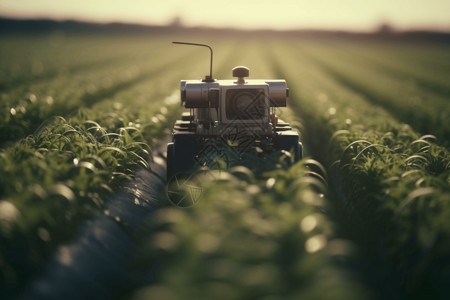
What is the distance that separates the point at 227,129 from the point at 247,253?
390 centimetres

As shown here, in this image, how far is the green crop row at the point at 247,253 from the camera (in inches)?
112

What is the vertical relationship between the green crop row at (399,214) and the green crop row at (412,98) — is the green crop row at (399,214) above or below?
above

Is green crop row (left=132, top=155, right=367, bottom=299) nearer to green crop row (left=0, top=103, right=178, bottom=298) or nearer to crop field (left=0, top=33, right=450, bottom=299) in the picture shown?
crop field (left=0, top=33, right=450, bottom=299)

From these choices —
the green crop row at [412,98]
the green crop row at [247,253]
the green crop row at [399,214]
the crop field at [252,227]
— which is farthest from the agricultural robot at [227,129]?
the green crop row at [412,98]

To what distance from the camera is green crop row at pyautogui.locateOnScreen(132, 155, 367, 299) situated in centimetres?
284

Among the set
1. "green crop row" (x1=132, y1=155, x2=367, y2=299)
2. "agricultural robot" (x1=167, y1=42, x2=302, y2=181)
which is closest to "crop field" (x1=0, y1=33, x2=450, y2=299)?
"green crop row" (x1=132, y1=155, x2=367, y2=299)

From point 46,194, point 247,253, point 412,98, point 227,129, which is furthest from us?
point 412,98

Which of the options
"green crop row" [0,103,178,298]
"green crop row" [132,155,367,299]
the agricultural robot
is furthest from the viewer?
the agricultural robot

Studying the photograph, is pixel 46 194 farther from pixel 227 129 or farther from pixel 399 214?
pixel 399 214

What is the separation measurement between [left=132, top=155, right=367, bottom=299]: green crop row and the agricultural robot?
2506 millimetres

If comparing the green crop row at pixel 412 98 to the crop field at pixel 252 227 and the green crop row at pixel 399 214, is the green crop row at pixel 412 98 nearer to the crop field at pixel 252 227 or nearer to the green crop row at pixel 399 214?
the green crop row at pixel 399 214

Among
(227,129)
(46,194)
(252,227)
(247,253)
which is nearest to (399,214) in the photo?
(252,227)

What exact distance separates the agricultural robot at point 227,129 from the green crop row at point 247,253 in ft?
8.22

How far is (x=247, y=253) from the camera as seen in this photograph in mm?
3209
